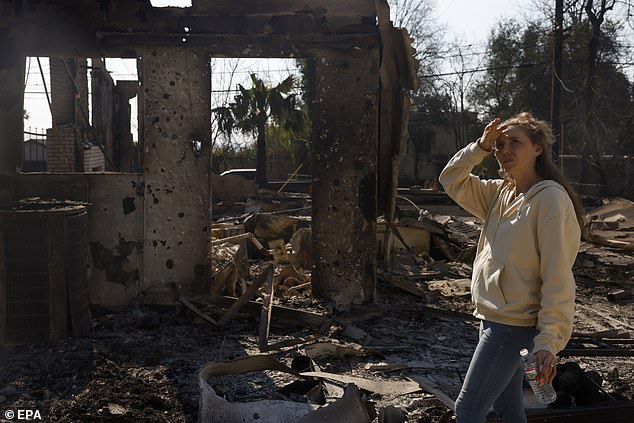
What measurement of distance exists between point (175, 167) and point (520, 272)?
5.22 meters

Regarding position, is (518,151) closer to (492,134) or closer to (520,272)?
(492,134)

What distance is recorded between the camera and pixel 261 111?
83.6 ft

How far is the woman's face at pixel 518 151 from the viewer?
303 centimetres

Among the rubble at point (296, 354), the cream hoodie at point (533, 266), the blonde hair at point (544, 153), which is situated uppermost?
the blonde hair at point (544, 153)

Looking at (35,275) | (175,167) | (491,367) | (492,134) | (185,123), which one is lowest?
(35,275)

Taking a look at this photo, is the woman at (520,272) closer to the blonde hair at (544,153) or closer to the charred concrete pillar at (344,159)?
the blonde hair at (544,153)

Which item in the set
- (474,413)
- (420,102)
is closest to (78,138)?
(474,413)

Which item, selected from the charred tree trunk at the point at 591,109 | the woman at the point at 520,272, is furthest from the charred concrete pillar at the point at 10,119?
the charred tree trunk at the point at 591,109

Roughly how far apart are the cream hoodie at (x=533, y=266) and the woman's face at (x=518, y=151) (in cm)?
14

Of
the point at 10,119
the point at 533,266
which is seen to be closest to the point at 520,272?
the point at 533,266

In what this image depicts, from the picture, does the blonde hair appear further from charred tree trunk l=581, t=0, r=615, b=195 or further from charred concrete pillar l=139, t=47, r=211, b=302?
charred tree trunk l=581, t=0, r=615, b=195

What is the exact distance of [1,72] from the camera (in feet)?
24.1

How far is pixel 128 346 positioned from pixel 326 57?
12.1 feet

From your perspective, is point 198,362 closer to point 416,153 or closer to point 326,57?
point 326,57
